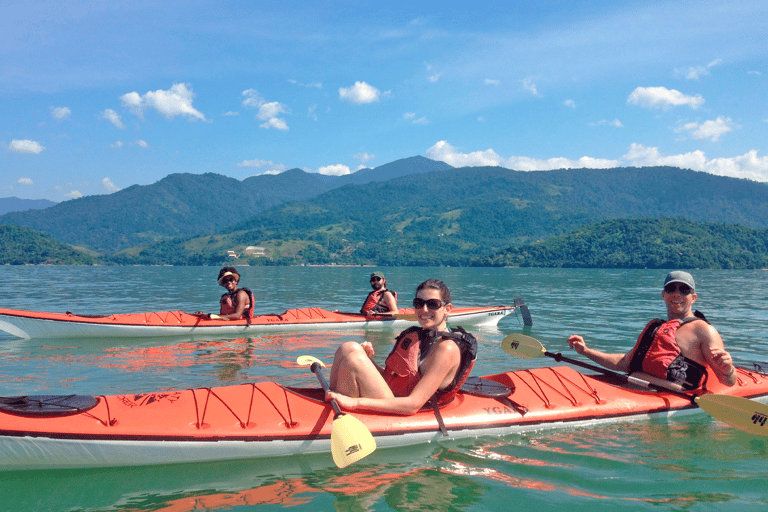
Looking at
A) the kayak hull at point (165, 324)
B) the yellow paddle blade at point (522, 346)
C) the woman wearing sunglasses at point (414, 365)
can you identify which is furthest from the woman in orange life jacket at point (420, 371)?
the kayak hull at point (165, 324)

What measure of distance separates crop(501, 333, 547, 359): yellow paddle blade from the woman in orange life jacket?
3.31 metres

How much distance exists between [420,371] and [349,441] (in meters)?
1.01

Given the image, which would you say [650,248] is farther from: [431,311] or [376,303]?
[431,311]

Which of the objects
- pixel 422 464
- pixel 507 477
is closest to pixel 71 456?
pixel 422 464

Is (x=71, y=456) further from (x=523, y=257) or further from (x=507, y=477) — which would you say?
(x=523, y=257)

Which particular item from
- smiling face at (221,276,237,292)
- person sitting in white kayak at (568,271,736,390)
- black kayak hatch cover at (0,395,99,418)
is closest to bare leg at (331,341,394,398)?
black kayak hatch cover at (0,395,99,418)

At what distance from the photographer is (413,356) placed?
17.4 ft

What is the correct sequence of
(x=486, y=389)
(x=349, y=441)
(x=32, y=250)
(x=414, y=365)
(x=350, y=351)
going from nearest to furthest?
(x=349, y=441), (x=350, y=351), (x=414, y=365), (x=486, y=389), (x=32, y=250)

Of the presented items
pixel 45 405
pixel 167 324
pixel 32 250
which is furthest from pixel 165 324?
pixel 32 250

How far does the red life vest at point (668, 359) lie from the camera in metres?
6.45

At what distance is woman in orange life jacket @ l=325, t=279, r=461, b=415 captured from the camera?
503 cm

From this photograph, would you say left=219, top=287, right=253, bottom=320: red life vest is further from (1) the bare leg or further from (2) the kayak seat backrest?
(1) the bare leg

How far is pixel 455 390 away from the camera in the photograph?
5723mm

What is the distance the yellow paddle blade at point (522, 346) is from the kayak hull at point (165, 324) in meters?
7.18
